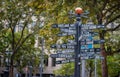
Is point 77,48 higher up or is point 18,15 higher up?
point 18,15

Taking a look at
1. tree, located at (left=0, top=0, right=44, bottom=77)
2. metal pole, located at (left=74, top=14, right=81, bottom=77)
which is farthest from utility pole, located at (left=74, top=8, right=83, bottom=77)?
tree, located at (left=0, top=0, right=44, bottom=77)

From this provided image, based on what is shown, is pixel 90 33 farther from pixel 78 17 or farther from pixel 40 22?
pixel 40 22

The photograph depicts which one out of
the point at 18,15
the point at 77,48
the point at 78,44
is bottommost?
the point at 77,48

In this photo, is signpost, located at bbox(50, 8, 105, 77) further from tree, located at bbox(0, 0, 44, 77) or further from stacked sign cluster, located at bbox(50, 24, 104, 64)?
tree, located at bbox(0, 0, 44, 77)

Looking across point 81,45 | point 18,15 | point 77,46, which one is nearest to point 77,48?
point 77,46

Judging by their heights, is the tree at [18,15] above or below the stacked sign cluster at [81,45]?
above

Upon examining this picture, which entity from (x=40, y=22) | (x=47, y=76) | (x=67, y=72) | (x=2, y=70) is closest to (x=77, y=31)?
(x=40, y=22)

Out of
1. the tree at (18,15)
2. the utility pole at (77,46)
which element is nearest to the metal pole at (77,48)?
the utility pole at (77,46)

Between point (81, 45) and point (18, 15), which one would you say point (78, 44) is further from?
point (18, 15)

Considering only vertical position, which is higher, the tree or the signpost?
the tree

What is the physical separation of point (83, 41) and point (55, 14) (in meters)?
6.64

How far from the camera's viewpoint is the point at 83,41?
1133cm

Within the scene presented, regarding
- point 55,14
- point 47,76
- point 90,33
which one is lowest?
point 47,76

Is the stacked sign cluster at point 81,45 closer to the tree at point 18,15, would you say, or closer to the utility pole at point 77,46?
the utility pole at point 77,46
